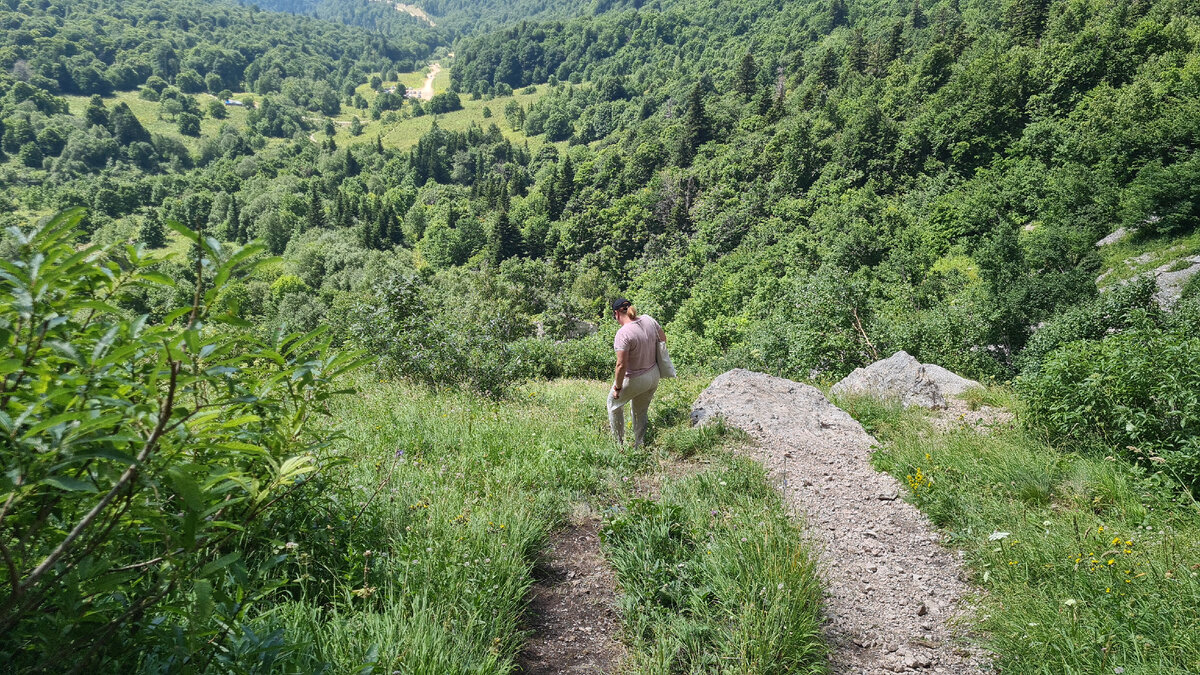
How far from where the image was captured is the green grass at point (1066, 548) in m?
2.86

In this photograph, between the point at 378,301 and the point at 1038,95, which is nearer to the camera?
the point at 378,301

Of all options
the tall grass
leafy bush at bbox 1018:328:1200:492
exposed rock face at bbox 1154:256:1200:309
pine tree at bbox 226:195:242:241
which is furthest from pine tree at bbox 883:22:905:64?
pine tree at bbox 226:195:242:241

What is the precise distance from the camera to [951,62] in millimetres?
68250

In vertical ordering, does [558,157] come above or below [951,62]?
below

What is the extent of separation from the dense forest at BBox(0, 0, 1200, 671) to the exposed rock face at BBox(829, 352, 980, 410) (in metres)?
2.21

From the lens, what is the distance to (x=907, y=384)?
9.83m

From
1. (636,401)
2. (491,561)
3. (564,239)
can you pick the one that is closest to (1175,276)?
(636,401)

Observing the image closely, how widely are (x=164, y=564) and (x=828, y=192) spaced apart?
7211 centimetres

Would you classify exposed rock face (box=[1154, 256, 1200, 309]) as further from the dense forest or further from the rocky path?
the rocky path

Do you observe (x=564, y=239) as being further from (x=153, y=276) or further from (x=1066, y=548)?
(x=153, y=276)

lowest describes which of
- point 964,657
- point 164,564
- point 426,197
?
point 426,197

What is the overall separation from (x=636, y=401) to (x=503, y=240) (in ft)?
301

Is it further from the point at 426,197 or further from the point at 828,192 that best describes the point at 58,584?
the point at 426,197

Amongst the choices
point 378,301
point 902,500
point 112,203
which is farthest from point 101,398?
point 112,203
